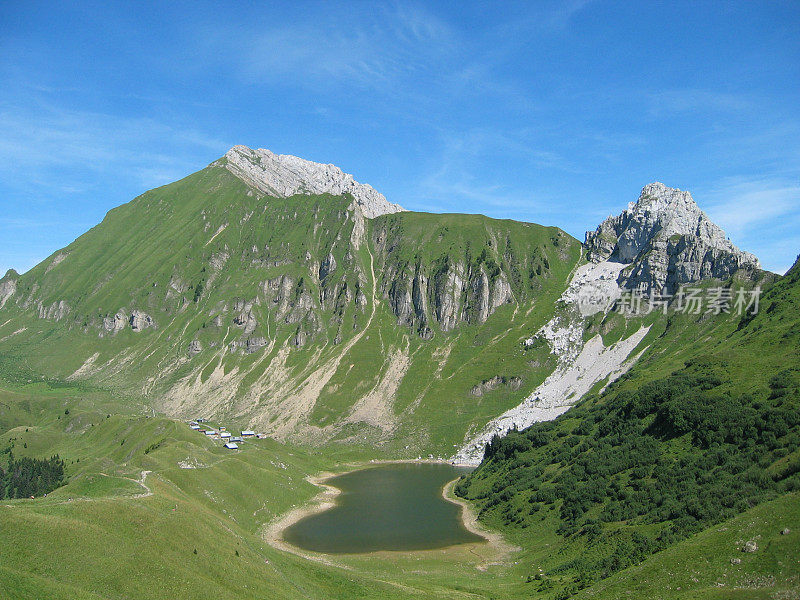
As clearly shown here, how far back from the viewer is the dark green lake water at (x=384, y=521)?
99.6 m

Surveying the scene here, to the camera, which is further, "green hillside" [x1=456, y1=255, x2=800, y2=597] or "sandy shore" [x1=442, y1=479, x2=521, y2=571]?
"sandy shore" [x1=442, y1=479, x2=521, y2=571]

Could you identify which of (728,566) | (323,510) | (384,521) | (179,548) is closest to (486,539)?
(384,521)

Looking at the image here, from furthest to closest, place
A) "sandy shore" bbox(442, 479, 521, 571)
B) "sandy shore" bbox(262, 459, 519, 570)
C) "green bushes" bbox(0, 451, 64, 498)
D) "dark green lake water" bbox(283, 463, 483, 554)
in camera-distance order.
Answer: "green bushes" bbox(0, 451, 64, 498) < "dark green lake water" bbox(283, 463, 483, 554) < "sandy shore" bbox(262, 459, 519, 570) < "sandy shore" bbox(442, 479, 521, 571)

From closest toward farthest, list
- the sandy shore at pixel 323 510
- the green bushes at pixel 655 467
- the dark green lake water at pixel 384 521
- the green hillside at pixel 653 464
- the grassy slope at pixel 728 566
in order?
the grassy slope at pixel 728 566, the green bushes at pixel 655 467, the green hillside at pixel 653 464, the sandy shore at pixel 323 510, the dark green lake water at pixel 384 521

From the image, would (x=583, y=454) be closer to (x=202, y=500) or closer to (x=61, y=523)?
(x=202, y=500)

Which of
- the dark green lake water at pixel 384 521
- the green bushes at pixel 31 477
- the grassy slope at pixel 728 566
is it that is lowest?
the dark green lake water at pixel 384 521

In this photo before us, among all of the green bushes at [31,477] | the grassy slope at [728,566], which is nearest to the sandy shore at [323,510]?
the grassy slope at [728,566]

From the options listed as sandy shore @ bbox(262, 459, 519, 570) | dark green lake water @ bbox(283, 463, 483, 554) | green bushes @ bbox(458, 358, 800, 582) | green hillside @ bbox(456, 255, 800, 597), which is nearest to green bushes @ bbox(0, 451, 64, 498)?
sandy shore @ bbox(262, 459, 519, 570)

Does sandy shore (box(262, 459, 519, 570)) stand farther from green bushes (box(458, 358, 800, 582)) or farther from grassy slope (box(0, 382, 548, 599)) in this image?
green bushes (box(458, 358, 800, 582))

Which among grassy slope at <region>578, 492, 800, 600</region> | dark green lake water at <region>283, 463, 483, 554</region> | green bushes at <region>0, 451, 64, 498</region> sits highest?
grassy slope at <region>578, 492, 800, 600</region>

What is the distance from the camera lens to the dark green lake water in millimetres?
99625

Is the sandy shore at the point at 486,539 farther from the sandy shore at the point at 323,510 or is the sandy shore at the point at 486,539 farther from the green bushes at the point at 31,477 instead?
the green bushes at the point at 31,477

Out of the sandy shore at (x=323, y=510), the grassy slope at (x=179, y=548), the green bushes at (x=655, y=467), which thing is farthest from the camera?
the sandy shore at (x=323, y=510)

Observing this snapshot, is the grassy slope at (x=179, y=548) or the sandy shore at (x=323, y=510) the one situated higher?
the grassy slope at (x=179, y=548)
